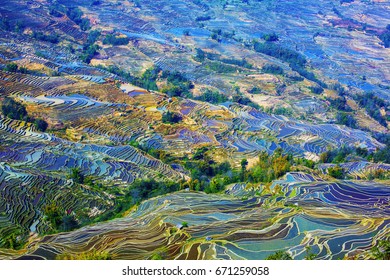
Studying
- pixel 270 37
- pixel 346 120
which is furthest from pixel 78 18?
pixel 346 120

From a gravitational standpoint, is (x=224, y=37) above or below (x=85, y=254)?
below

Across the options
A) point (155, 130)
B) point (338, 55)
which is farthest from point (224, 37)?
point (155, 130)

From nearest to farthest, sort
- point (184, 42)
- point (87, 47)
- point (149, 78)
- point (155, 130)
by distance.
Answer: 1. point (155, 130)
2. point (149, 78)
3. point (87, 47)
4. point (184, 42)

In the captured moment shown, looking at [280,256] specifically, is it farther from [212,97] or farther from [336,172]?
[212,97]

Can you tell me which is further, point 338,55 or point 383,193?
point 338,55

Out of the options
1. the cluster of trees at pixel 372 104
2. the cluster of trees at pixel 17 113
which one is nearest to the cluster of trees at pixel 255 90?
the cluster of trees at pixel 372 104

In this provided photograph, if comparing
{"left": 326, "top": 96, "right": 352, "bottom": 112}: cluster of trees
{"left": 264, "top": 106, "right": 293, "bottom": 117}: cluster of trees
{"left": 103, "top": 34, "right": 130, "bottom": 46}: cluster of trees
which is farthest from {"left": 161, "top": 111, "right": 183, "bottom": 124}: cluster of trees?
{"left": 103, "top": 34, "right": 130, "bottom": 46}: cluster of trees

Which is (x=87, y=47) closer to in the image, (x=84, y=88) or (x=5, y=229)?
(x=84, y=88)
